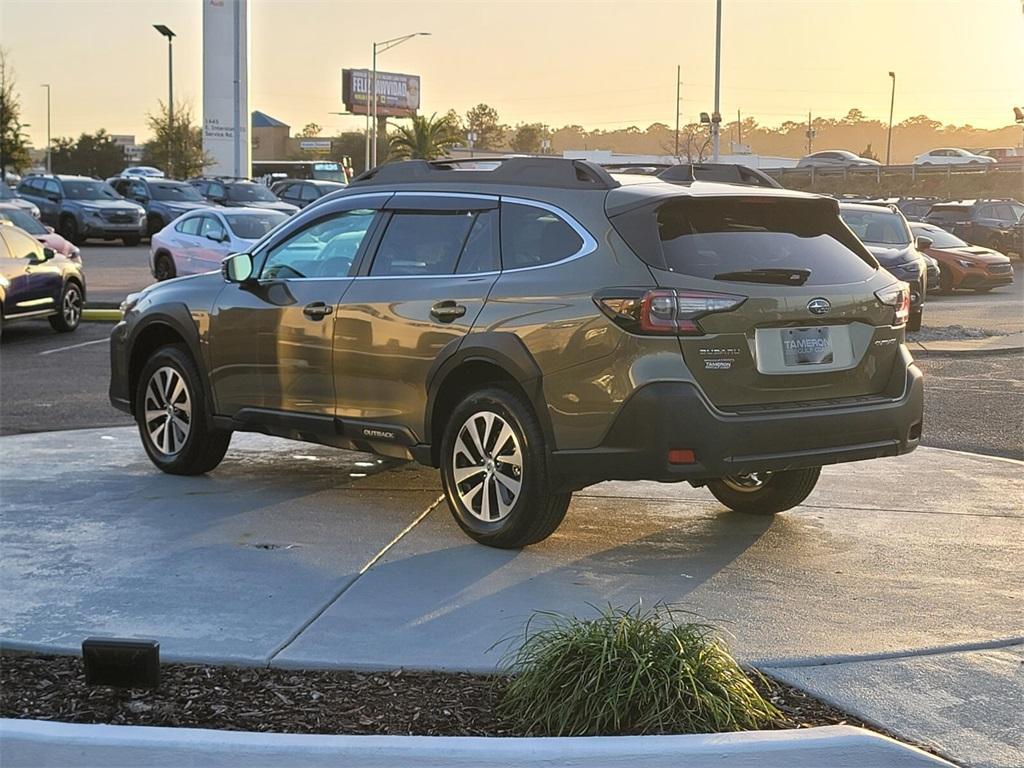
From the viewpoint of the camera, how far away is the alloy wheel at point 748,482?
7335mm

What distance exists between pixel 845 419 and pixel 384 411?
7.76 feet

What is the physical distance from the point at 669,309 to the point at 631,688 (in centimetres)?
215

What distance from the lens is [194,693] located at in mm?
4570

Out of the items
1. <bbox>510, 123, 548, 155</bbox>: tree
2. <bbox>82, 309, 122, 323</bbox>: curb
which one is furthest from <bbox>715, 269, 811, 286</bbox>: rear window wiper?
<bbox>510, 123, 548, 155</bbox>: tree

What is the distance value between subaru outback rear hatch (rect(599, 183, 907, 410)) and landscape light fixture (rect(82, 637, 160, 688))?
99.9 inches

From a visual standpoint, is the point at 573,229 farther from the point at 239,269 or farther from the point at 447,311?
the point at 239,269

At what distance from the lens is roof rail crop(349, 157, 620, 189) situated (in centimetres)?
648

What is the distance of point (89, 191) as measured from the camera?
1513 inches

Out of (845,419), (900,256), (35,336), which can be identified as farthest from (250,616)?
(900,256)

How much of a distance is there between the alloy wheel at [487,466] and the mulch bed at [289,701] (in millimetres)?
1820

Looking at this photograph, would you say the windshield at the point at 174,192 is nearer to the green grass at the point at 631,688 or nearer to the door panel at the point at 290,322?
the door panel at the point at 290,322

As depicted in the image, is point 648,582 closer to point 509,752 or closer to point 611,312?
point 611,312

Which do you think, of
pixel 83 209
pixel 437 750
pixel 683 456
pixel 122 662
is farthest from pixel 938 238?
pixel 437 750

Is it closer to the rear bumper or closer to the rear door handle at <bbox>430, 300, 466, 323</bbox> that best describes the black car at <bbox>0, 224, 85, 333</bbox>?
the rear door handle at <bbox>430, 300, 466, 323</bbox>
